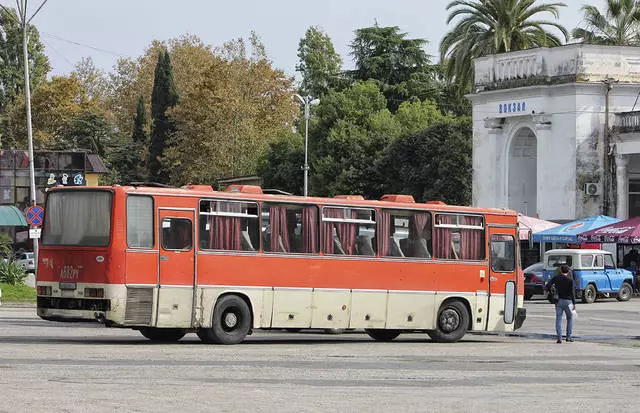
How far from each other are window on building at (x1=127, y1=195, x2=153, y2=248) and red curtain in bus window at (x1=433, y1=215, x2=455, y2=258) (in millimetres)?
6692

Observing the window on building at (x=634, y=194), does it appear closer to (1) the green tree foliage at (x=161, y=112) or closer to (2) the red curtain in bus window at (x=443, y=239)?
(2) the red curtain in bus window at (x=443, y=239)

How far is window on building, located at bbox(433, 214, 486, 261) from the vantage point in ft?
93.8

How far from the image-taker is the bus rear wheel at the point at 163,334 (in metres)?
26.3

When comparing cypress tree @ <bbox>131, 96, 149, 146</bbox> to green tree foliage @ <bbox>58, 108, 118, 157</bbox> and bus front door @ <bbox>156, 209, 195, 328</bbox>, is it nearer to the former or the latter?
green tree foliage @ <bbox>58, 108, 118, 157</bbox>

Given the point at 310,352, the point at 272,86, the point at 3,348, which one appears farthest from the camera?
the point at 272,86

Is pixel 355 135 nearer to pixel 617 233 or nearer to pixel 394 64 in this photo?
pixel 394 64

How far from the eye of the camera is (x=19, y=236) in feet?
284

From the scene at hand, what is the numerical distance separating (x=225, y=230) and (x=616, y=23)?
53.8m

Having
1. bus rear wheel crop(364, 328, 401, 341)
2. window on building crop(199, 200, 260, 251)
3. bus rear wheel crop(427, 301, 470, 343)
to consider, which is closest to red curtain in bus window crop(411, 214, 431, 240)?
bus rear wheel crop(427, 301, 470, 343)

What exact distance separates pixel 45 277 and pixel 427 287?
8018 millimetres

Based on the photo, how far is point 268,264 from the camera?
26.0 m

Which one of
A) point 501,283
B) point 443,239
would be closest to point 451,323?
point 501,283

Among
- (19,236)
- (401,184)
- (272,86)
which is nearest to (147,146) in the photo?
(272,86)

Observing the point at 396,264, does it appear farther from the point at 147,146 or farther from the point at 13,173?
the point at 147,146
